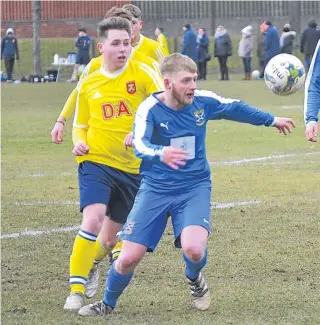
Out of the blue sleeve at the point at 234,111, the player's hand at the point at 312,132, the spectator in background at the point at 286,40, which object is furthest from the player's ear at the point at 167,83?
the spectator in background at the point at 286,40

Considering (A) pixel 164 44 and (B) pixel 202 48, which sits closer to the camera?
(A) pixel 164 44

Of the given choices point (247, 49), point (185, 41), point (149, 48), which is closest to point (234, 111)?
point (149, 48)

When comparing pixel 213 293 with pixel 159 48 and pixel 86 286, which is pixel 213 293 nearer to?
pixel 86 286

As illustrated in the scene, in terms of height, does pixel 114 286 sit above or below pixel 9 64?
below

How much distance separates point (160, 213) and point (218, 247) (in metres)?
2.23

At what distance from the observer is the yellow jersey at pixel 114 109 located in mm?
6996

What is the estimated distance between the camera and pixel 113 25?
6.96 m

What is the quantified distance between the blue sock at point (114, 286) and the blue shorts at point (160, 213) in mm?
227

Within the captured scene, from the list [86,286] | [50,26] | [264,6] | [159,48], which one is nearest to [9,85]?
[50,26]

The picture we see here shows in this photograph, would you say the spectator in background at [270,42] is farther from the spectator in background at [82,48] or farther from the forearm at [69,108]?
the forearm at [69,108]

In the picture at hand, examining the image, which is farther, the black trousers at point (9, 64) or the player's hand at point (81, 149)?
the black trousers at point (9, 64)

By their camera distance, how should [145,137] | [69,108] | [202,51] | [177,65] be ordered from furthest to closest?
1. [202,51]
2. [69,108]
3. [177,65]
4. [145,137]

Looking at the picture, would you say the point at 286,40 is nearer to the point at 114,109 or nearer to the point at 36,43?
the point at 36,43

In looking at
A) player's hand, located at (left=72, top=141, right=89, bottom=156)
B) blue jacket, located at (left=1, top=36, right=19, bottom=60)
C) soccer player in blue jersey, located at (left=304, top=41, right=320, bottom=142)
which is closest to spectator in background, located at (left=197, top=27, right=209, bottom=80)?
blue jacket, located at (left=1, top=36, right=19, bottom=60)
